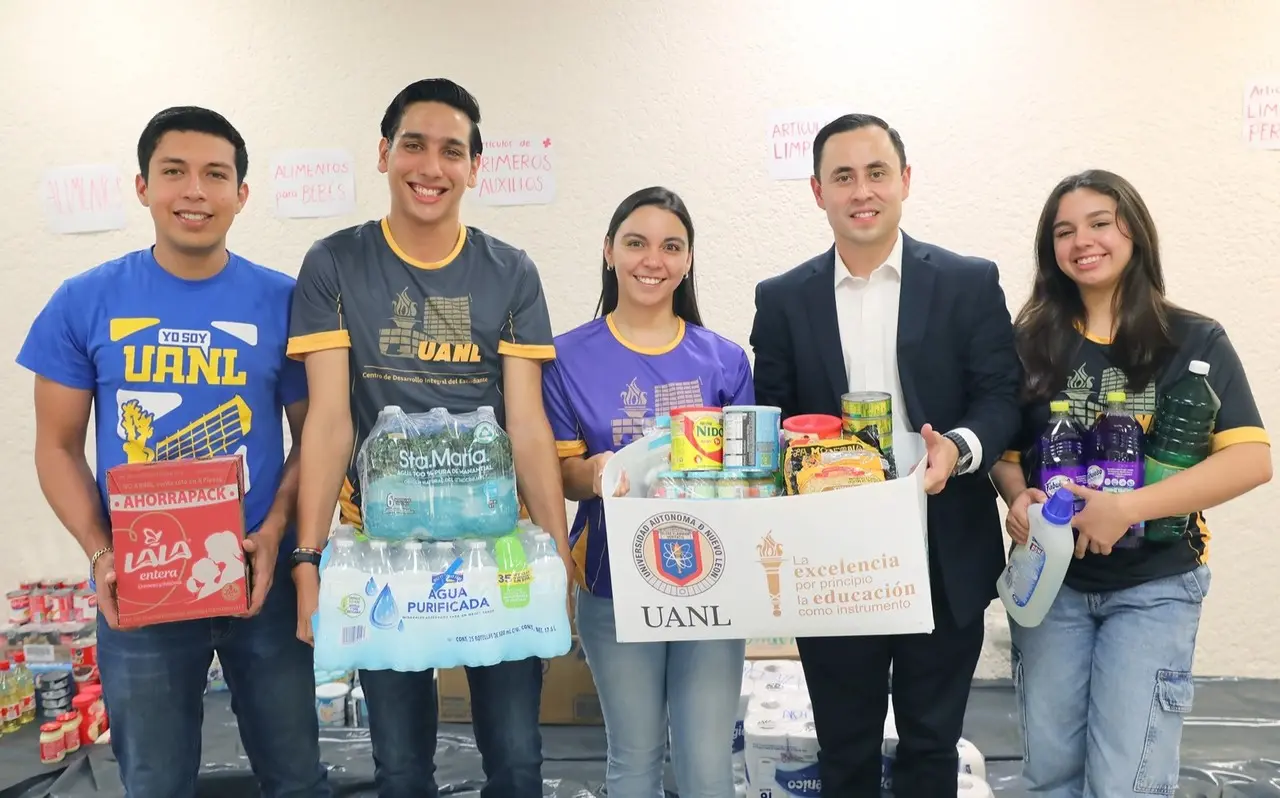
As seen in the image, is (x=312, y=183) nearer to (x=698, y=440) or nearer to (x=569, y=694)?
(x=569, y=694)

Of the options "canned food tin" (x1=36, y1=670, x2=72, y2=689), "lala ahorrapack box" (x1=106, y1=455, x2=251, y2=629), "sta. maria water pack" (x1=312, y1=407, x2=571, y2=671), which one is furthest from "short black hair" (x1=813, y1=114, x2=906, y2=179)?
"canned food tin" (x1=36, y1=670, x2=72, y2=689)

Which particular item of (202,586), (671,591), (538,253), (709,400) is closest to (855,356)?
(709,400)

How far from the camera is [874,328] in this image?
1769 millimetres

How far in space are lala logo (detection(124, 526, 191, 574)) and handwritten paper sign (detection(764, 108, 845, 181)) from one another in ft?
8.16

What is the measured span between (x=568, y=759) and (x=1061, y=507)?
188cm

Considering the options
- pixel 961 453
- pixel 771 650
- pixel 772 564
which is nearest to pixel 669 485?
pixel 772 564

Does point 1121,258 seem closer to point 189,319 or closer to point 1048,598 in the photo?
point 1048,598

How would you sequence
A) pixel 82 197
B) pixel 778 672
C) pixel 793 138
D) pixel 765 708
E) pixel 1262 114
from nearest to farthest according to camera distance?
pixel 765 708 < pixel 778 672 < pixel 1262 114 < pixel 793 138 < pixel 82 197

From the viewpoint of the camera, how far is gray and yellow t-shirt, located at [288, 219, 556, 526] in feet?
5.40

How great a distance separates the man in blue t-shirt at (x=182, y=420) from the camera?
1.64 meters

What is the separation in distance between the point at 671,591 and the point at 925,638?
658 millimetres

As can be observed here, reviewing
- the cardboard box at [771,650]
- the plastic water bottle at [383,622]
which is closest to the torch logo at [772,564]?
the plastic water bottle at [383,622]

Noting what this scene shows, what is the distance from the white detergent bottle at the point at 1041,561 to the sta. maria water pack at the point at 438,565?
93 cm

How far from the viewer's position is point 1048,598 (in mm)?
1625
